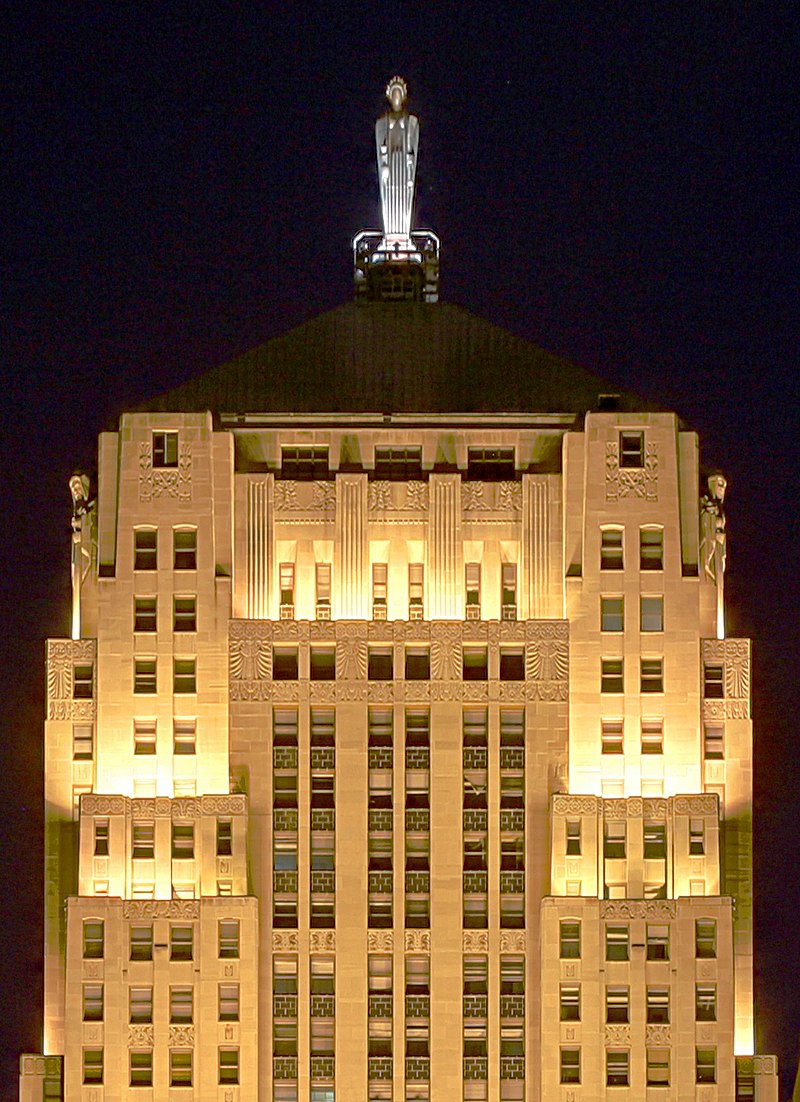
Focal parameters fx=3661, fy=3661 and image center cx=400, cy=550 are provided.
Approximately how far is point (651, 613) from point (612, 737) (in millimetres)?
2746

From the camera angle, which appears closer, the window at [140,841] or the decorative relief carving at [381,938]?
the window at [140,841]

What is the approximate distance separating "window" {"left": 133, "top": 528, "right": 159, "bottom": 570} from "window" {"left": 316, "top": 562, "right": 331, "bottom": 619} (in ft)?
11.3

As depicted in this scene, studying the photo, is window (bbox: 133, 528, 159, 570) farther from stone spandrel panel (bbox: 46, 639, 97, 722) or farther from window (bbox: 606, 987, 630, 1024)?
window (bbox: 606, 987, 630, 1024)

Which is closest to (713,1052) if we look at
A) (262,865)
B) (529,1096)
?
(529,1096)

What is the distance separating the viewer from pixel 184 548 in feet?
253

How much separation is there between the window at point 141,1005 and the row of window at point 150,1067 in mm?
615

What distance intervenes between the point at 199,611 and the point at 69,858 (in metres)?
5.96

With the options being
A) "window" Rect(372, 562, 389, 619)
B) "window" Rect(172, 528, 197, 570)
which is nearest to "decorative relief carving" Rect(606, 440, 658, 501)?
"window" Rect(372, 562, 389, 619)

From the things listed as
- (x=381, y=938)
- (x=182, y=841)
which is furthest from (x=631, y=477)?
(x=182, y=841)

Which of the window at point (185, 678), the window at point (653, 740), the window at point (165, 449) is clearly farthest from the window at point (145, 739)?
the window at point (653, 740)

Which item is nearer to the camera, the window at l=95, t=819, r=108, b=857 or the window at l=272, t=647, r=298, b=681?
the window at l=95, t=819, r=108, b=857

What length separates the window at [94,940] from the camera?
248 feet

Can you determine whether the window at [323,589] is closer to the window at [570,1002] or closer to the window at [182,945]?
the window at [182,945]

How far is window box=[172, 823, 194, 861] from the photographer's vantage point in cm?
7612
